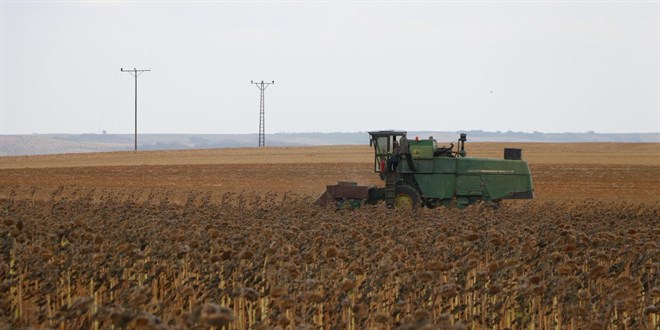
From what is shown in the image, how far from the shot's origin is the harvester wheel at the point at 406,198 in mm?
25328

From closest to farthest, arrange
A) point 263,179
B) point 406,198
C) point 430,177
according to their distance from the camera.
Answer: point 406,198, point 430,177, point 263,179

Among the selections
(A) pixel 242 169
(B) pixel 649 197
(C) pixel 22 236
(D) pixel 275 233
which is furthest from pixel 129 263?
(A) pixel 242 169

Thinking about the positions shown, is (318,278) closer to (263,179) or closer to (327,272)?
(327,272)

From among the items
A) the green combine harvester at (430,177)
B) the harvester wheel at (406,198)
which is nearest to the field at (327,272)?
the harvester wheel at (406,198)

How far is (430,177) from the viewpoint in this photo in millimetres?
26031

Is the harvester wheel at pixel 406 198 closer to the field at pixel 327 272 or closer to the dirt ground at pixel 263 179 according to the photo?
the field at pixel 327 272

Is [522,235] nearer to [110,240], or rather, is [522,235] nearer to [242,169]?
[110,240]

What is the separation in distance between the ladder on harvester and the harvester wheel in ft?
0.37

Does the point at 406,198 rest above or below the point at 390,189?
below

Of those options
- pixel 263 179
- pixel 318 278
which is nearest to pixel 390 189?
pixel 318 278

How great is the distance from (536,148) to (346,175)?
34.7m

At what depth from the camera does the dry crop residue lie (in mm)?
9641

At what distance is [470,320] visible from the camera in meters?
10.3

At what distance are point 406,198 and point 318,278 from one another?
13.3 metres
